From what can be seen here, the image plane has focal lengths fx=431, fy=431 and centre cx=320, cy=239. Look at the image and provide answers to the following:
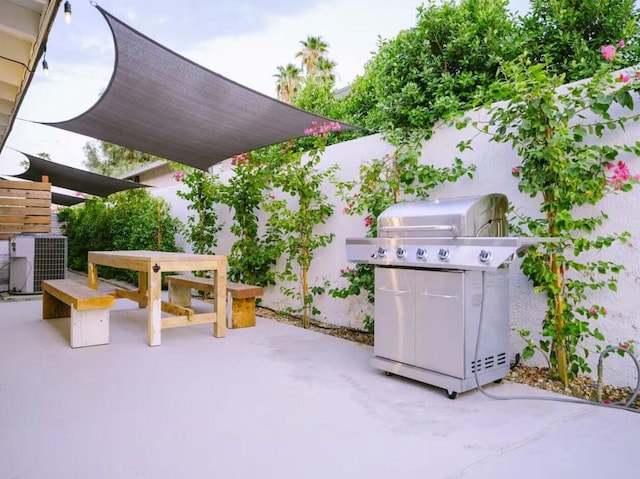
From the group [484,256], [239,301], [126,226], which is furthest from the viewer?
[126,226]

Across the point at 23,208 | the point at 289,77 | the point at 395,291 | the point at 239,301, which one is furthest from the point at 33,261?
the point at 289,77

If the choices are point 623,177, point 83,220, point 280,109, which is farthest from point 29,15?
point 83,220

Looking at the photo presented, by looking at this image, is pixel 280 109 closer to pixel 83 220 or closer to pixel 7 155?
pixel 7 155

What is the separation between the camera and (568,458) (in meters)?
1.96

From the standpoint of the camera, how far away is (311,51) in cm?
2133

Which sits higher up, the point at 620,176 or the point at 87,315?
the point at 620,176

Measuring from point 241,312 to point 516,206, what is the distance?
2996mm

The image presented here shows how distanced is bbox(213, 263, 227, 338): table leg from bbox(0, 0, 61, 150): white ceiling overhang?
7.91 feet

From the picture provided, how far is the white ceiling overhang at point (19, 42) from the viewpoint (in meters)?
3.29

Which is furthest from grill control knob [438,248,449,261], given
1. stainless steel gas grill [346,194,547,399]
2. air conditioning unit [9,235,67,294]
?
air conditioning unit [9,235,67,294]

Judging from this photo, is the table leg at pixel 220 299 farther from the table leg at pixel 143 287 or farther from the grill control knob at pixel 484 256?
the grill control knob at pixel 484 256

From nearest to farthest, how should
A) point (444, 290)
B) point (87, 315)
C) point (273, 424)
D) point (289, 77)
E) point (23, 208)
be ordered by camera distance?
point (273, 424) → point (444, 290) → point (87, 315) → point (23, 208) → point (289, 77)

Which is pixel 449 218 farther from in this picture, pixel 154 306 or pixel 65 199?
pixel 65 199

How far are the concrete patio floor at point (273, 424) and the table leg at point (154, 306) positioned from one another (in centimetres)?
39
